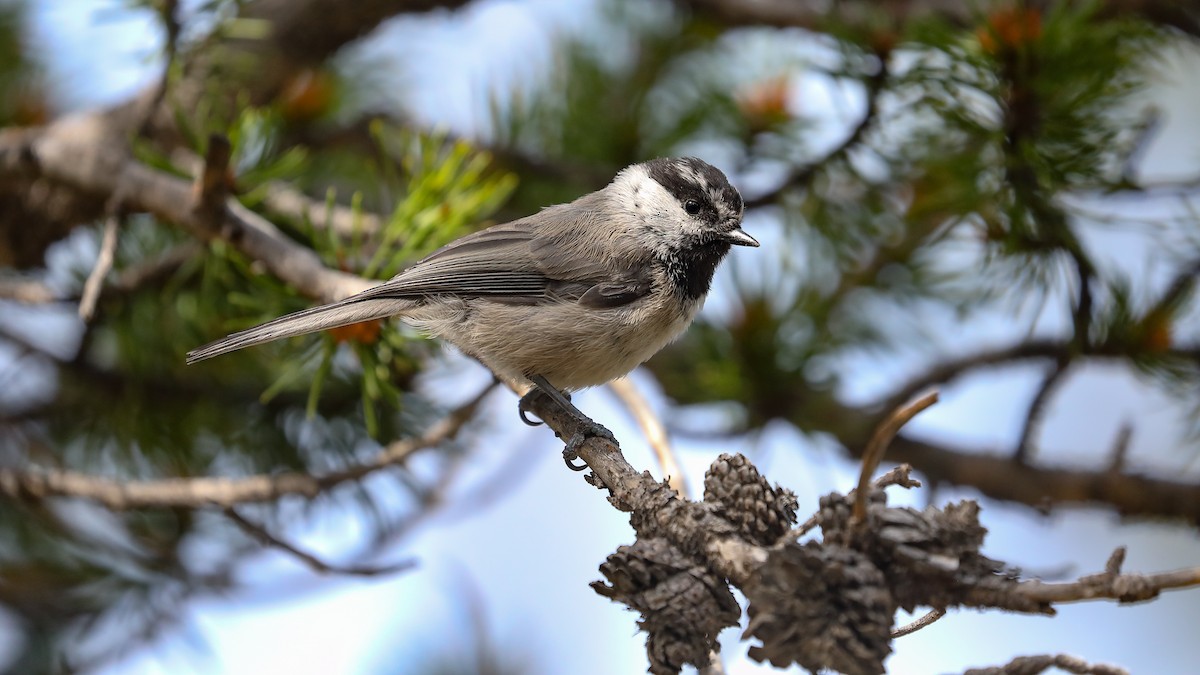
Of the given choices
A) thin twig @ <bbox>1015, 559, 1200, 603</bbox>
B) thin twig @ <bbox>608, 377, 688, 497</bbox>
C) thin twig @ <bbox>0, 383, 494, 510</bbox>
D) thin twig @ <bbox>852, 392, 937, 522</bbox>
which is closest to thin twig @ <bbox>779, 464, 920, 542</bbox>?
thin twig @ <bbox>852, 392, 937, 522</bbox>

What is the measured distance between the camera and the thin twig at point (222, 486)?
7.12ft

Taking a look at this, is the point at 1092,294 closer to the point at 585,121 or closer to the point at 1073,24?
the point at 1073,24

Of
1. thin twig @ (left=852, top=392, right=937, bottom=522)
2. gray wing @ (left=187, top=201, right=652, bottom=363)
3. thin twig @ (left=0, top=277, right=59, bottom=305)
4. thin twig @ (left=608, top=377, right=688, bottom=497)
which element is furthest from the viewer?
thin twig @ (left=0, top=277, right=59, bottom=305)

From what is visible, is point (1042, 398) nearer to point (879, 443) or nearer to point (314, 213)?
point (879, 443)

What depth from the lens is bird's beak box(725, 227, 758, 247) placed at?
2516 mm

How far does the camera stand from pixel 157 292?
2.69 metres

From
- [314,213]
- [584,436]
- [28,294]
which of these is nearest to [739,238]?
[584,436]

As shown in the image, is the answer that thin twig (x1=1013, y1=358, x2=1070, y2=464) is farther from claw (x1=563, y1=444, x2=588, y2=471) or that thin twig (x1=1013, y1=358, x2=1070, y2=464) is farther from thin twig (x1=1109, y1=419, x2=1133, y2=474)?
claw (x1=563, y1=444, x2=588, y2=471)

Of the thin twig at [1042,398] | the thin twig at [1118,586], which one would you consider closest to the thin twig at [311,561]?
the thin twig at [1118,586]

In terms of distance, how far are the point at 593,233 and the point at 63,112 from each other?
1.97m

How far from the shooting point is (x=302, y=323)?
200 cm

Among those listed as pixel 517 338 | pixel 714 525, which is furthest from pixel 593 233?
pixel 714 525

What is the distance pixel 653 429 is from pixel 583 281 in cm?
55

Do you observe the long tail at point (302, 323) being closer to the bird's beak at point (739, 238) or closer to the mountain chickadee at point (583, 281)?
the mountain chickadee at point (583, 281)
